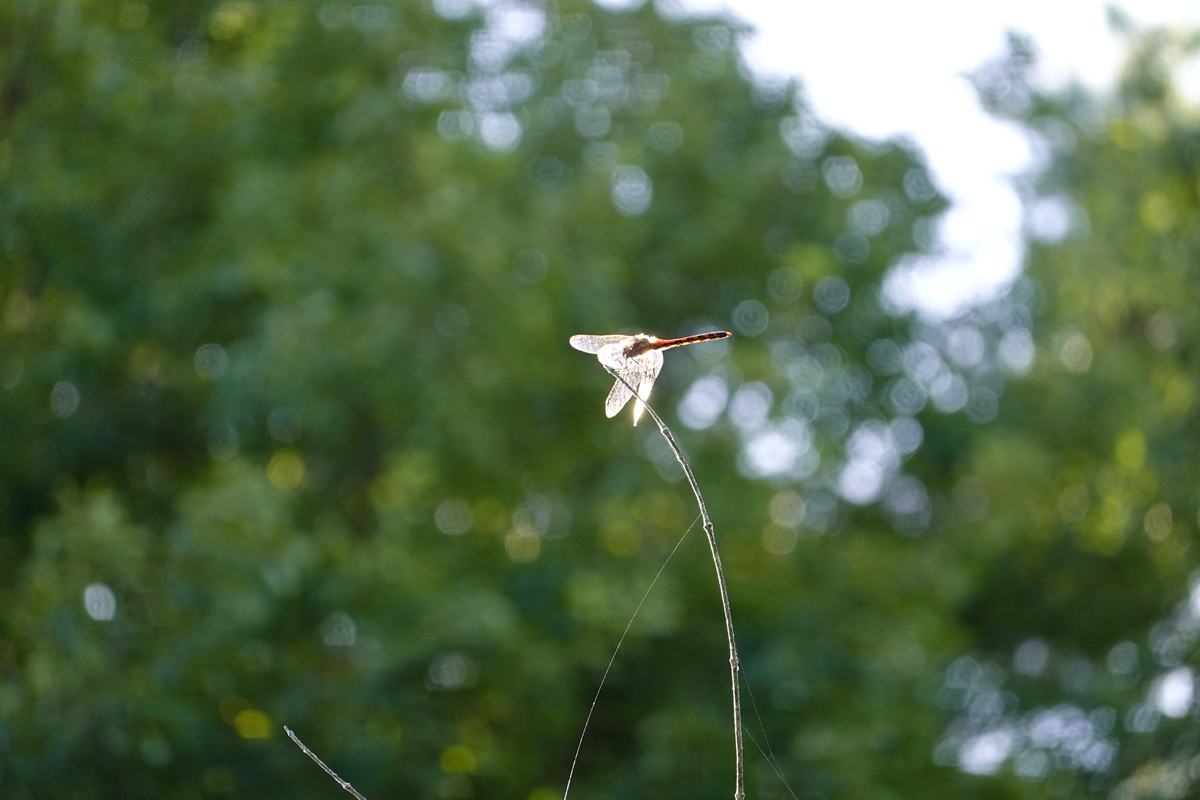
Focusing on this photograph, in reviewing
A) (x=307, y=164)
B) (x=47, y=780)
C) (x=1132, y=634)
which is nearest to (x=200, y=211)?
(x=307, y=164)

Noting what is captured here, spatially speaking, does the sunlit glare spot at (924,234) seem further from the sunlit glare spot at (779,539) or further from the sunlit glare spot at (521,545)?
the sunlit glare spot at (521,545)

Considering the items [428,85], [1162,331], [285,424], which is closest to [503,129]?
[428,85]

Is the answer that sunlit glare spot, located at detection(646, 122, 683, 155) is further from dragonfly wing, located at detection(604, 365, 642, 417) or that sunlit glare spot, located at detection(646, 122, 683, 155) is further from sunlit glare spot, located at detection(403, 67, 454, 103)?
dragonfly wing, located at detection(604, 365, 642, 417)

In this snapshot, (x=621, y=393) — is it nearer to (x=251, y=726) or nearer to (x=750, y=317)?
(x=251, y=726)

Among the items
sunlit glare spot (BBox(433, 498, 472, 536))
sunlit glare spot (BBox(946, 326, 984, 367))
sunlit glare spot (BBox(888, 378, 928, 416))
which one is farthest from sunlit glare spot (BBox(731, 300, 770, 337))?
sunlit glare spot (BBox(433, 498, 472, 536))

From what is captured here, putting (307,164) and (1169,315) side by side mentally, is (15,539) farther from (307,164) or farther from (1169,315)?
(1169,315)

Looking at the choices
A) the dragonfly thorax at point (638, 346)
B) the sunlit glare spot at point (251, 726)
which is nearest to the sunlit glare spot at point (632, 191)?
the sunlit glare spot at point (251, 726)

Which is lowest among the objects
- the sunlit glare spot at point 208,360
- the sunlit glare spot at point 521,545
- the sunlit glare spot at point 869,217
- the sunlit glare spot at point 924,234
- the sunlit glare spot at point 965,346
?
the sunlit glare spot at point 521,545
